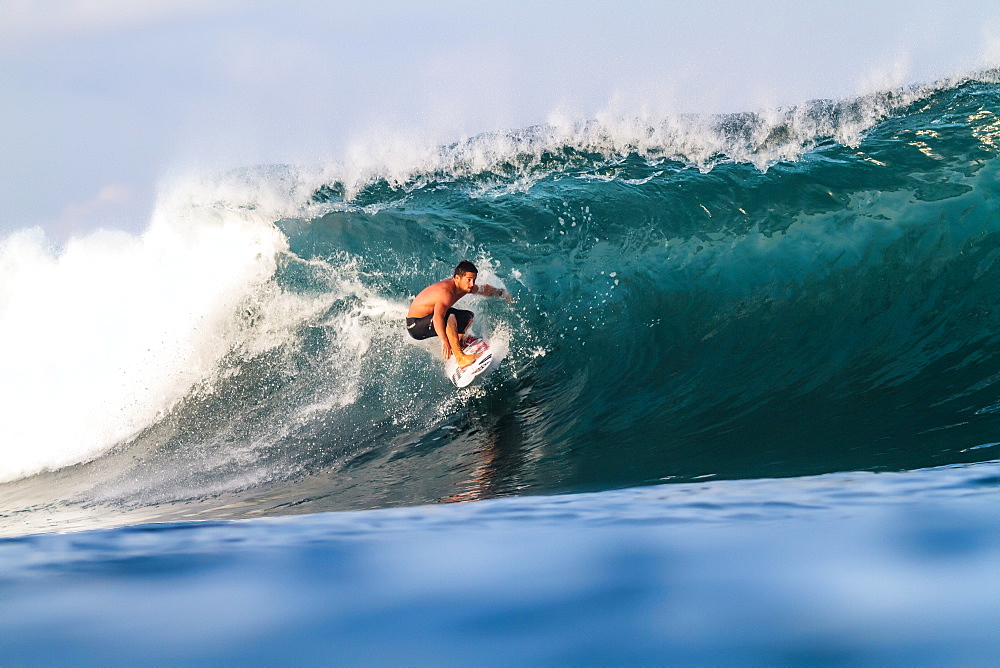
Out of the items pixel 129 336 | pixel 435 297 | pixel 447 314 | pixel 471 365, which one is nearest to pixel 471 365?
pixel 471 365

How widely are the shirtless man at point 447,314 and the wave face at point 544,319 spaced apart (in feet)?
→ 2.41

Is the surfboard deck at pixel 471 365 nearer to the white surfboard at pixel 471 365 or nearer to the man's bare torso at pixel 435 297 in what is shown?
the white surfboard at pixel 471 365

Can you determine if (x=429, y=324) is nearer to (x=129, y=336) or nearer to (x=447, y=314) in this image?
(x=447, y=314)

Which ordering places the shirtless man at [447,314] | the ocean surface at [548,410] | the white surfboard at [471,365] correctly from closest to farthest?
the ocean surface at [548,410], the shirtless man at [447,314], the white surfboard at [471,365]

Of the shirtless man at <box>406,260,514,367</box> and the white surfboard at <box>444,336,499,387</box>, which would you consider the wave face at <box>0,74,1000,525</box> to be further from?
the shirtless man at <box>406,260,514,367</box>

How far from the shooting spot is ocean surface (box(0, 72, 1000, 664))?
1101 mm

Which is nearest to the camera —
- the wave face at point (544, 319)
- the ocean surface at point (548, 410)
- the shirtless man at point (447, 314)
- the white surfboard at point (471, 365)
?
the ocean surface at point (548, 410)

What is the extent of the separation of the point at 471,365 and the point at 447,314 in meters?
0.53

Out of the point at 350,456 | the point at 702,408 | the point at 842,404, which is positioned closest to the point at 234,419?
the point at 350,456

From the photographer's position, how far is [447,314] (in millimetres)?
6941

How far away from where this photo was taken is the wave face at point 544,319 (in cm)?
634

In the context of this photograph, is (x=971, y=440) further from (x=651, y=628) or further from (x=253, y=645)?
(x=253, y=645)

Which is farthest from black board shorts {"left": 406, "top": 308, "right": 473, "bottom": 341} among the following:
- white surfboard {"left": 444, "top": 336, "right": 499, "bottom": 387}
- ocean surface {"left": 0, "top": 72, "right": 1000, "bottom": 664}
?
ocean surface {"left": 0, "top": 72, "right": 1000, "bottom": 664}

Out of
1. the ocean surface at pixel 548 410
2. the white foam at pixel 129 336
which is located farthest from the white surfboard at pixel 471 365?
the white foam at pixel 129 336
